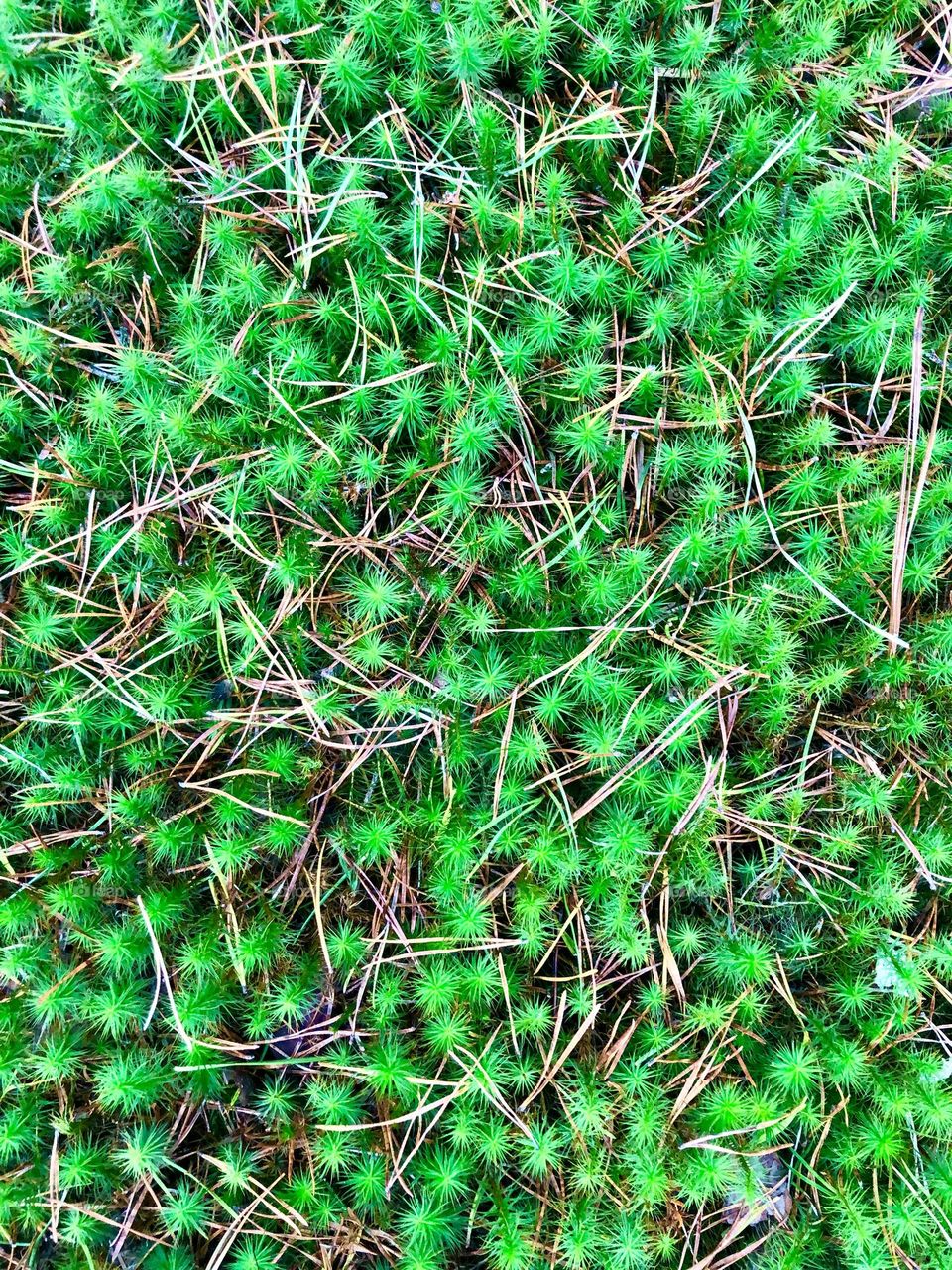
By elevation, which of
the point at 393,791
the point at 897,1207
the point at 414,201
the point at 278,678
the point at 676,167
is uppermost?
the point at 676,167

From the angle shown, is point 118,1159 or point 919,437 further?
point 919,437

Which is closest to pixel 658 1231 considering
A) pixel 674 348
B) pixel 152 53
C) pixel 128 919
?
pixel 128 919

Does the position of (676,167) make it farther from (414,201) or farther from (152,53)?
(152,53)

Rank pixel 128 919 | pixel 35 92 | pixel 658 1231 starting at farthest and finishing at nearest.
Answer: pixel 35 92 < pixel 128 919 < pixel 658 1231

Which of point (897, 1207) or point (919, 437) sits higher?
point (919, 437)

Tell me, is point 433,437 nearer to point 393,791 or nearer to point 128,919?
point 393,791

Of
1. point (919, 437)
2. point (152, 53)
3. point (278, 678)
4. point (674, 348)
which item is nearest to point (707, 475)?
point (674, 348)

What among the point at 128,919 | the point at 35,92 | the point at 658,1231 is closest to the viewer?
the point at 658,1231
